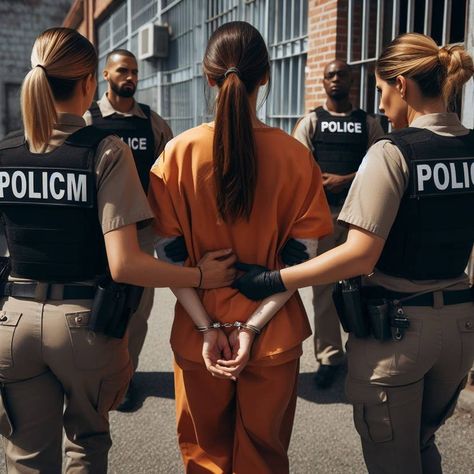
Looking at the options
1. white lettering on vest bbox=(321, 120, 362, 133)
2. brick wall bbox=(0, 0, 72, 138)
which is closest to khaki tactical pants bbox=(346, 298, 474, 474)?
white lettering on vest bbox=(321, 120, 362, 133)

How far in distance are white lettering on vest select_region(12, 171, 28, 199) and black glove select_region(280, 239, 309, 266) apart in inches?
34.4

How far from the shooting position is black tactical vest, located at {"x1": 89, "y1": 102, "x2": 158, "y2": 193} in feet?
12.8

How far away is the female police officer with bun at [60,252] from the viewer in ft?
6.62

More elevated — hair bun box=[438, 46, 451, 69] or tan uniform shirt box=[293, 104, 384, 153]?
hair bun box=[438, 46, 451, 69]

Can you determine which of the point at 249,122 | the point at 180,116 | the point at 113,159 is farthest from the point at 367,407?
the point at 180,116

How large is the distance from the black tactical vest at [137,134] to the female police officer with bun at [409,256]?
202 centimetres

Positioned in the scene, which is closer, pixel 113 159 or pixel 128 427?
pixel 113 159

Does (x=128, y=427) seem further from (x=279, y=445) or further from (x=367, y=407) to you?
(x=367, y=407)

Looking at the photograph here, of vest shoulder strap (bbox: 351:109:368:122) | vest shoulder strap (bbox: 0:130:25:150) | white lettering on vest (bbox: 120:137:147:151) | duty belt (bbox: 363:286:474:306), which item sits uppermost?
Answer: vest shoulder strap (bbox: 351:109:368:122)

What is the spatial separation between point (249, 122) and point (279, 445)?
43.0 inches

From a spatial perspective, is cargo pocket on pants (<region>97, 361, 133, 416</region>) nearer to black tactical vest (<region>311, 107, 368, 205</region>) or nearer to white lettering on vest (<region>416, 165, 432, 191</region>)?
white lettering on vest (<region>416, 165, 432, 191</region>)

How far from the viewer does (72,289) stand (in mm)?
2113

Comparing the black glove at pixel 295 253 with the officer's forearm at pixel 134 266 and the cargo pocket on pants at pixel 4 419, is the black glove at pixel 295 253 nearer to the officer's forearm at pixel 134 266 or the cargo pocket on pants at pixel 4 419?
the officer's forearm at pixel 134 266

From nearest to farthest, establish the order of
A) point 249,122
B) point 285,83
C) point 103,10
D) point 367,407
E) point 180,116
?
point 249,122 → point 367,407 → point 285,83 → point 180,116 → point 103,10
